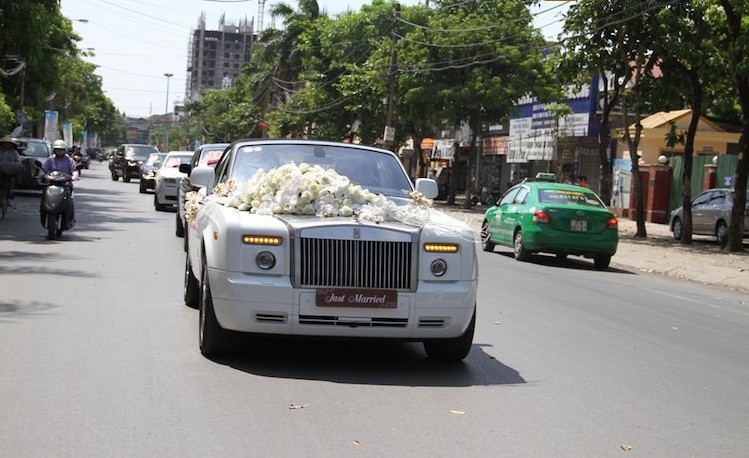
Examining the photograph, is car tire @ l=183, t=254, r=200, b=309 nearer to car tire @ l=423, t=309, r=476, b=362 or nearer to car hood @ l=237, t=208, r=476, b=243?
car hood @ l=237, t=208, r=476, b=243

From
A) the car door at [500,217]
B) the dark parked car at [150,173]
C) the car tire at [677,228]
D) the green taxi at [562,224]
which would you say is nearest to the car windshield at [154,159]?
the dark parked car at [150,173]

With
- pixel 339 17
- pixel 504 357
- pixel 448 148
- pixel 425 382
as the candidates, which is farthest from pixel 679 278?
pixel 339 17

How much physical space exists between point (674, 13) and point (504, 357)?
21803mm

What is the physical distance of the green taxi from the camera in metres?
20.3

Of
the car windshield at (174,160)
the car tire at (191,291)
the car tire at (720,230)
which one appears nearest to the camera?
the car tire at (191,291)

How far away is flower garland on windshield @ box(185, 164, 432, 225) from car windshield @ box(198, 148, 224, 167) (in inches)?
455

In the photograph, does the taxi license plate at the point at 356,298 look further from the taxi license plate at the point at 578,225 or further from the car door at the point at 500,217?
the car door at the point at 500,217

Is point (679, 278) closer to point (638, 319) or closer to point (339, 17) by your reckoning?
point (638, 319)

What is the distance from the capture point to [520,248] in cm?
2106

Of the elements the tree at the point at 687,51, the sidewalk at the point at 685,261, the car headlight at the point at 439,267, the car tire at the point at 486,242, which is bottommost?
the sidewalk at the point at 685,261

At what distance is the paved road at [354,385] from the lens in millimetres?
6082

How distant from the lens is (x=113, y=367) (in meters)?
7.84

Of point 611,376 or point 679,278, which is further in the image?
point 679,278

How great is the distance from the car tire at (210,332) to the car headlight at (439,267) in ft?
5.28
